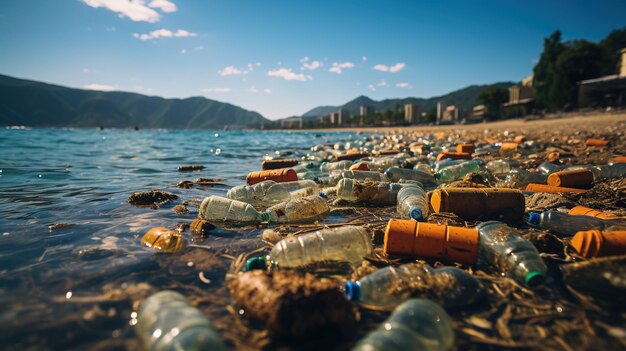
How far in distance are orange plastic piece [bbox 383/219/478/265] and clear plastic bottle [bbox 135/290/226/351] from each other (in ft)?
4.34

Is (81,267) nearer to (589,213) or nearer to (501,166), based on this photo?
(589,213)

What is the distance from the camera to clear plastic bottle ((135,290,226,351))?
1114 mm

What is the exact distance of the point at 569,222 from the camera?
2.52m

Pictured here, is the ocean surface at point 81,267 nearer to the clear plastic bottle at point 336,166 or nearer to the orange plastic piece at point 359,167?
the orange plastic piece at point 359,167

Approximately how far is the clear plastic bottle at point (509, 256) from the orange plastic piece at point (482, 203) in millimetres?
646

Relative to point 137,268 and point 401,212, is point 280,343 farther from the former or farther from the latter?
point 401,212

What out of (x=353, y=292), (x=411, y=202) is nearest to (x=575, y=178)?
(x=411, y=202)

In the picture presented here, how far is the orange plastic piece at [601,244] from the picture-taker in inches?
70.9

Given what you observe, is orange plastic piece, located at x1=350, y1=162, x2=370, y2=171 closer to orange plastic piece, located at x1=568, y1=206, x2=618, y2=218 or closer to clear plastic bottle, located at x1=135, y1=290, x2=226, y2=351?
orange plastic piece, located at x1=568, y1=206, x2=618, y2=218

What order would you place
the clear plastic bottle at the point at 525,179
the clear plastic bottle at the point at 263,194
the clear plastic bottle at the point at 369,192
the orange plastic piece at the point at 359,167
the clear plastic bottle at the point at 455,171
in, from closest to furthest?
the clear plastic bottle at the point at 369,192
the clear plastic bottle at the point at 263,194
the clear plastic bottle at the point at 525,179
the clear plastic bottle at the point at 455,171
the orange plastic piece at the point at 359,167

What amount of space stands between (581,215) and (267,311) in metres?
2.68

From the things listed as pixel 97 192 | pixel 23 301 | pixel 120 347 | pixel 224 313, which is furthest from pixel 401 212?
pixel 97 192

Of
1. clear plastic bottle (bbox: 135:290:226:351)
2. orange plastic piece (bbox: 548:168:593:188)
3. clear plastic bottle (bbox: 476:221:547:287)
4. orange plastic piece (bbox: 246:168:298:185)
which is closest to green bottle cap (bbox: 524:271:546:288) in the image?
clear plastic bottle (bbox: 476:221:547:287)

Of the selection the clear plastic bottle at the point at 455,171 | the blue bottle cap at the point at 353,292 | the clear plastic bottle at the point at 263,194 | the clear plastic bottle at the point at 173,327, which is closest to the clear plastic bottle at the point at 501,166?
the clear plastic bottle at the point at 455,171
